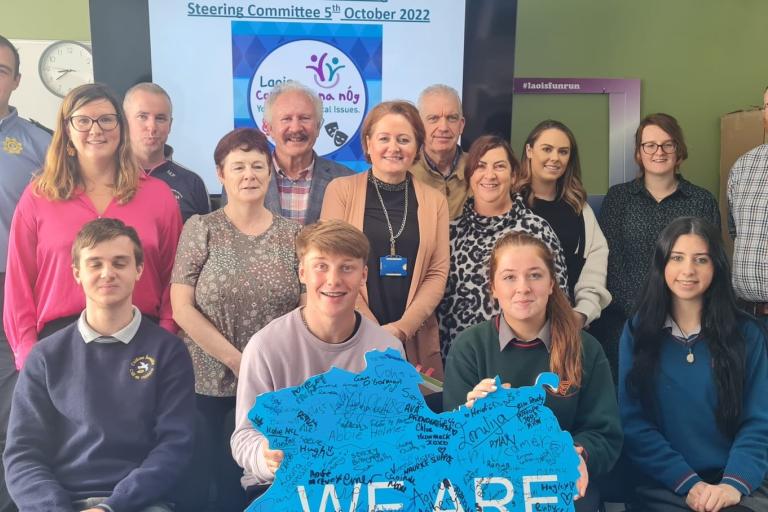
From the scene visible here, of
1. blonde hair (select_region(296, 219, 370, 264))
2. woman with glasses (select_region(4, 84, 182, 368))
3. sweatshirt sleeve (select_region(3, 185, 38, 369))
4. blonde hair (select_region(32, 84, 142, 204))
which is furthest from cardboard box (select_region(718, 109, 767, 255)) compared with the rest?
sweatshirt sleeve (select_region(3, 185, 38, 369))

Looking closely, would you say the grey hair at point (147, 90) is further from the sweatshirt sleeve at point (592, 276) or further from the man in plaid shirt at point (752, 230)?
the man in plaid shirt at point (752, 230)

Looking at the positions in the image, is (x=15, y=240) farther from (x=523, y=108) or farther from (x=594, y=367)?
(x=523, y=108)

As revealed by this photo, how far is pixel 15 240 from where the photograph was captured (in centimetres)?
209

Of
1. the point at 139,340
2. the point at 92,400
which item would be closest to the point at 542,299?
the point at 139,340

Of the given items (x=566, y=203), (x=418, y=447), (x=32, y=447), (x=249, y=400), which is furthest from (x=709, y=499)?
(x=32, y=447)

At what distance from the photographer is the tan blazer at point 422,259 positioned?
228 cm

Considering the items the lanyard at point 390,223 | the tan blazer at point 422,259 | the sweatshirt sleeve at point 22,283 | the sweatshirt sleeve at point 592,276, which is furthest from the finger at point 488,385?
the sweatshirt sleeve at point 22,283

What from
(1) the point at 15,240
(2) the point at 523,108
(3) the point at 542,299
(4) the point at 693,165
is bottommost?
(3) the point at 542,299

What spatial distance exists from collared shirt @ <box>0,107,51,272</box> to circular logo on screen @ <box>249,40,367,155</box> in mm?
821

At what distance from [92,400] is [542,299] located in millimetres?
1310

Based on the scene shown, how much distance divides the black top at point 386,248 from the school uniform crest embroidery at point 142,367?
2.42 feet

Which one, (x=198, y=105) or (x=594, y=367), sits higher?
(x=198, y=105)

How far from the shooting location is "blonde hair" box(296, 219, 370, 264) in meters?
1.81

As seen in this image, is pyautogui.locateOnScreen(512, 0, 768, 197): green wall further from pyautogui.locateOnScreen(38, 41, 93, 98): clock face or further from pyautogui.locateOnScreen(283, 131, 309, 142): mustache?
pyautogui.locateOnScreen(38, 41, 93, 98): clock face
